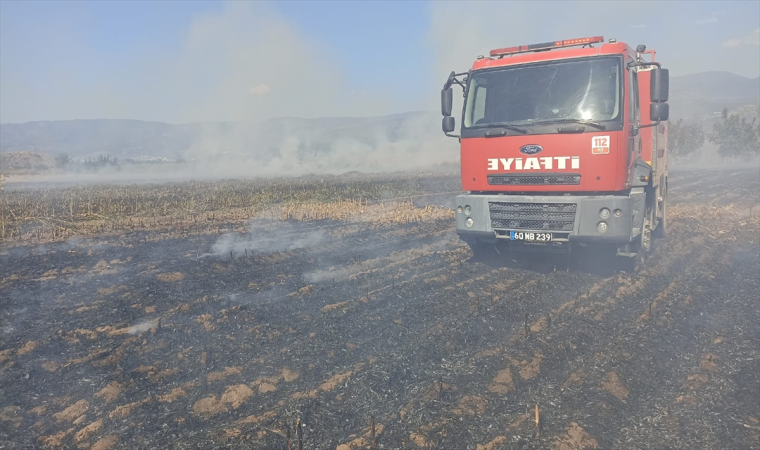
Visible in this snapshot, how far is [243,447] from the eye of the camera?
142 inches

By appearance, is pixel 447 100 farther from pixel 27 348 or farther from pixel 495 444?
pixel 27 348

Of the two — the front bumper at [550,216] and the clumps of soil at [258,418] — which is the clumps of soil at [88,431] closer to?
the clumps of soil at [258,418]

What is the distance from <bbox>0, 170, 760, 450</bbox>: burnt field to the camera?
12.6ft

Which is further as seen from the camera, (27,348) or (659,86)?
(659,86)

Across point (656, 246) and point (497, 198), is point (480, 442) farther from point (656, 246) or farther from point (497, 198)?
point (656, 246)

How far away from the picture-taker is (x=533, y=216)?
25.4 feet

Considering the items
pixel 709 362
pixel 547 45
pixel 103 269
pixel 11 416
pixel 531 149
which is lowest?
pixel 709 362

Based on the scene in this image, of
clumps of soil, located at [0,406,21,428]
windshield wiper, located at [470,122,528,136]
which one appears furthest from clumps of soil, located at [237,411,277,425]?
windshield wiper, located at [470,122,528,136]

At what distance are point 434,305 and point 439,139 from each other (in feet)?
215

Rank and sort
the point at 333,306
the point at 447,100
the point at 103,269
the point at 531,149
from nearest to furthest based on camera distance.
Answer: the point at 333,306
the point at 531,149
the point at 447,100
the point at 103,269

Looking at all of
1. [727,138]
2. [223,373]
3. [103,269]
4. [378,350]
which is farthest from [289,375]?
[727,138]

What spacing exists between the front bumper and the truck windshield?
1122mm

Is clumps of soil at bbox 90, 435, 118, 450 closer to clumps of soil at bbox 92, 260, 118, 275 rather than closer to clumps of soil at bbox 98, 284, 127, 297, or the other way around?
clumps of soil at bbox 98, 284, 127, 297

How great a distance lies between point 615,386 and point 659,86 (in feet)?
15.2
